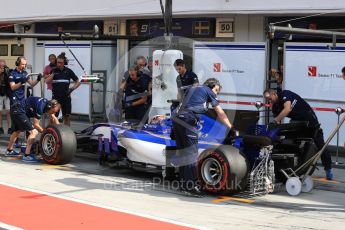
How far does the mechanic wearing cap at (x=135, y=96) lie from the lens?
11.5m

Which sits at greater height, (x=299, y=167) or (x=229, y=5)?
(x=229, y=5)

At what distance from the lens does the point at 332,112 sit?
11.5 m

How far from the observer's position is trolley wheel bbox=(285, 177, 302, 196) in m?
8.20

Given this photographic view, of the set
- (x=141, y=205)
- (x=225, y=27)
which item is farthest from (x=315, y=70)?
(x=141, y=205)

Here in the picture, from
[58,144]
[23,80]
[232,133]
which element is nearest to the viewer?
[232,133]

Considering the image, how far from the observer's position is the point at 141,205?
24.4ft

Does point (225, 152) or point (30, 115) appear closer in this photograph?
point (225, 152)

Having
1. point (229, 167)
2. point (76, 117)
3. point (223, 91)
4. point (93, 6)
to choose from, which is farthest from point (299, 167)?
point (93, 6)

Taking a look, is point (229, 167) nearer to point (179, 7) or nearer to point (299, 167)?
point (299, 167)

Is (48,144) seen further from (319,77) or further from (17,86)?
(319,77)

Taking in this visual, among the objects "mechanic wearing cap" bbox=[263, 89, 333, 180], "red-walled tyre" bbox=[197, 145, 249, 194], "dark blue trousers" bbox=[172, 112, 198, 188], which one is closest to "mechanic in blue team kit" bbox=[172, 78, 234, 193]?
"dark blue trousers" bbox=[172, 112, 198, 188]

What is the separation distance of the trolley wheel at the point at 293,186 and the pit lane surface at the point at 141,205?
90 millimetres

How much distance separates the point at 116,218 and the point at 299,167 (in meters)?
3.04

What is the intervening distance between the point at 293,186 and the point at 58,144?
4.21m
